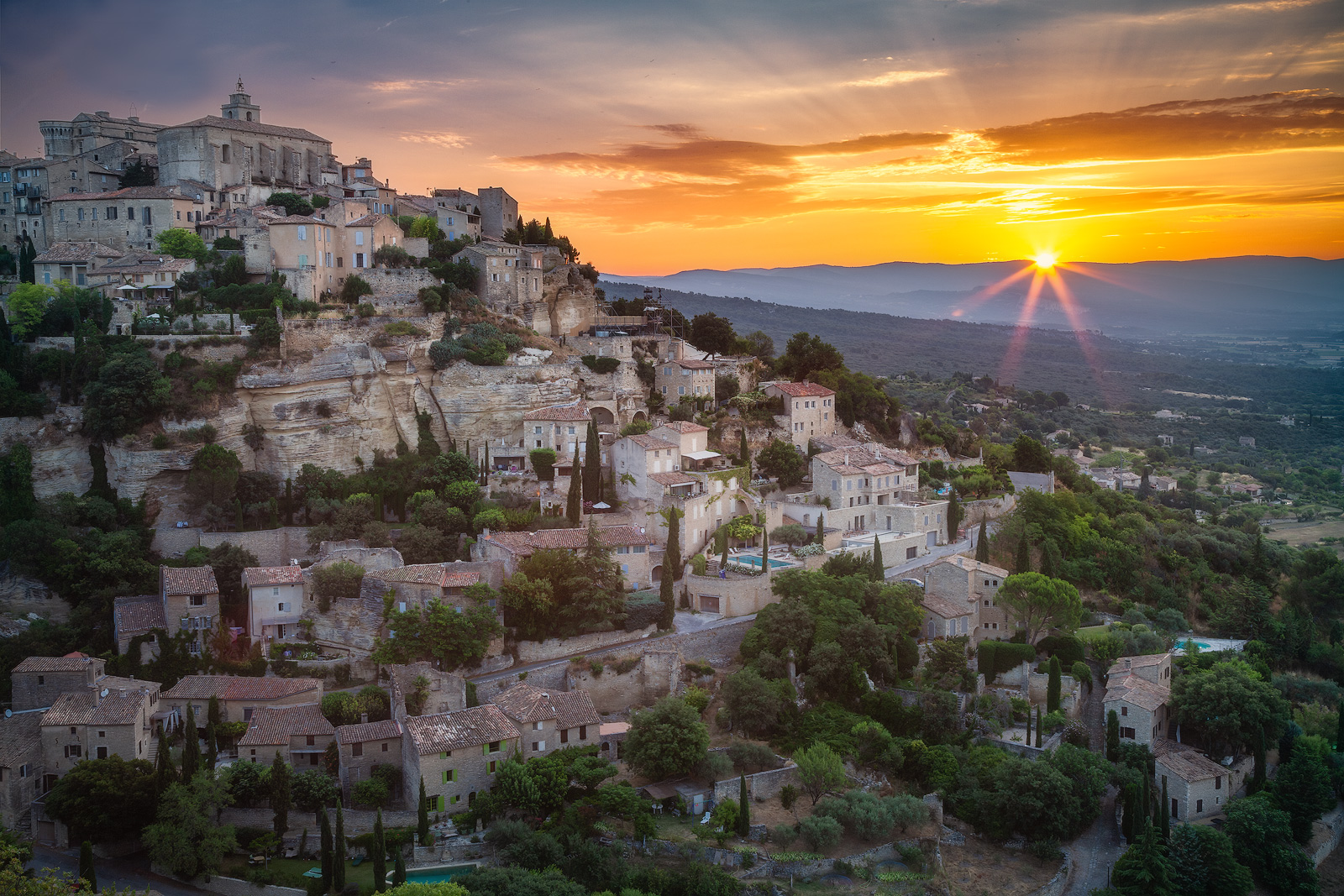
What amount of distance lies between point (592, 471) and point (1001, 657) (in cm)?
1559

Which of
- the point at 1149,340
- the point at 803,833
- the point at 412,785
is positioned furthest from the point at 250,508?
the point at 1149,340

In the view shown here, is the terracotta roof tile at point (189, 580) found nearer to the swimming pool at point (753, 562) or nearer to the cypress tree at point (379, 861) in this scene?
the cypress tree at point (379, 861)

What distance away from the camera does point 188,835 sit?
2450cm

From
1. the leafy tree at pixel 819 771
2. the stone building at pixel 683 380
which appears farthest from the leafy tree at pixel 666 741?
the stone building at pixel 683 380

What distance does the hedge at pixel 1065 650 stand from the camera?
3422cm

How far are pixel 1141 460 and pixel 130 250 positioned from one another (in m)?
70.4

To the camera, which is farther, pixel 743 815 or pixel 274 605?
pixel 274 605

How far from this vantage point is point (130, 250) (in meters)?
46.8

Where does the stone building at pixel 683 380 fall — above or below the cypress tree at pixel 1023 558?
above

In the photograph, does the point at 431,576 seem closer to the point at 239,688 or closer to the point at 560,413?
the point at 239,688

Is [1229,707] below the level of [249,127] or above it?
below

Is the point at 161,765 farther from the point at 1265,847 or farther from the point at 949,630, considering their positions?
the point at 1265,847

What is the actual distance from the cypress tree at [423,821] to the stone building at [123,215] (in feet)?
104

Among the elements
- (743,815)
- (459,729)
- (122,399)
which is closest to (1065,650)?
(743,815)
